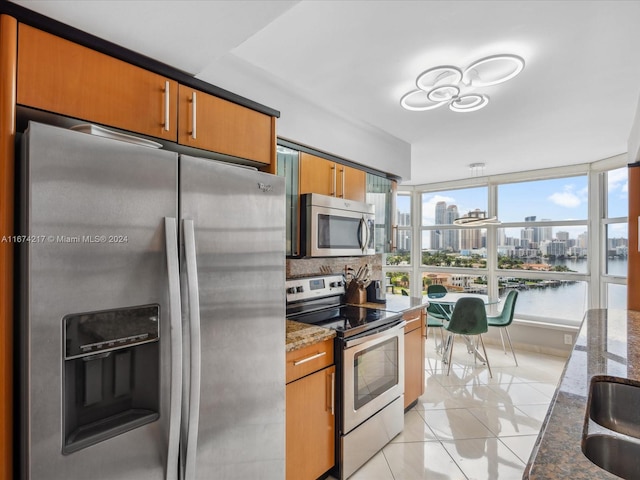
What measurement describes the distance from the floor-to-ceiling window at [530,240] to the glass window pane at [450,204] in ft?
0.05

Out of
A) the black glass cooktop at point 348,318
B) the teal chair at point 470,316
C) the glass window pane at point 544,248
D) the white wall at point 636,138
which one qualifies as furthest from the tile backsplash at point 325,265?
the glass window pane at point 544,248

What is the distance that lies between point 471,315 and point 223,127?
10.3ft

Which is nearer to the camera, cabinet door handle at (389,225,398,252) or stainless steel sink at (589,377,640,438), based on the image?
stainless steel sink at (589,377,640,438)

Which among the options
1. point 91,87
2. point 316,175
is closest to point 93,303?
point 91,87

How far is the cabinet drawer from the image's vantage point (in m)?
1.76

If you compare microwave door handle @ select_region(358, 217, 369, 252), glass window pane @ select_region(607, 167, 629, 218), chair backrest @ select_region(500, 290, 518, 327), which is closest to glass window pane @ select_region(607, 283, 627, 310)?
glass window pane @ select_region(607, 167, 629, 218)

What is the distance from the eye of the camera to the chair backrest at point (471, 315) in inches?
141

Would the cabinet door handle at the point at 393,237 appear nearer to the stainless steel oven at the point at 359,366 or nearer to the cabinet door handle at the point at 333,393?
the stainless steel oven at the point at 359,366

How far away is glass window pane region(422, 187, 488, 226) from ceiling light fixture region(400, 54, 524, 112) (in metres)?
3.21

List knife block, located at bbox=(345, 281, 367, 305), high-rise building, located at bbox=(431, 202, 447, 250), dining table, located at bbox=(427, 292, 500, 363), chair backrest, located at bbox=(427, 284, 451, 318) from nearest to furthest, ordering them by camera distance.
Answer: knife block, located at bbox=(345, 281, 367, 305)
dining table, located at bbox=(427, 292, 500, 363)
chair backrest, located at bbox=(427, 284, 451, 318)
high-rise building, located at bbox=(431, 202, 447, 250)

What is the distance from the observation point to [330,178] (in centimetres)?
263

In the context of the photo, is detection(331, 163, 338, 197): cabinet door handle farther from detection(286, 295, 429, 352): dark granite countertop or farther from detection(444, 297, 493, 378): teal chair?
detection(444, 297, 493, 378): teal chair

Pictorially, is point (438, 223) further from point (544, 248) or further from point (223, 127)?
point (223, 127)

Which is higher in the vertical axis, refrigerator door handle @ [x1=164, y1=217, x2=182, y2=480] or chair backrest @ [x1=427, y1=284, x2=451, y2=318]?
refrigerator door handle @ [x1=164, y1=217, x2=182, y2=480]
